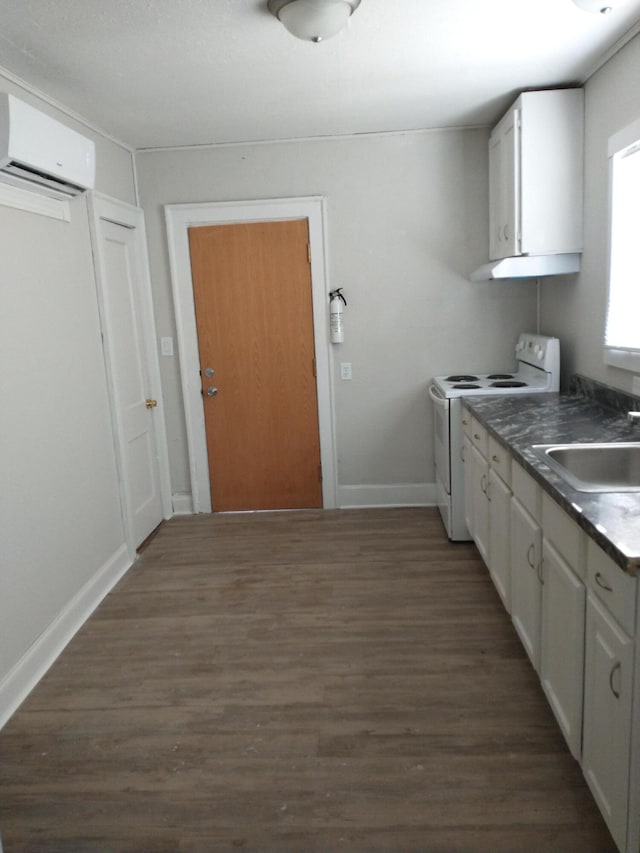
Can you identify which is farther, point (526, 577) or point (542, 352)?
point (542, 352)

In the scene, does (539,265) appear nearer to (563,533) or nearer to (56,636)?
(563,533)

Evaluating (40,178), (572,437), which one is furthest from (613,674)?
(40,178)

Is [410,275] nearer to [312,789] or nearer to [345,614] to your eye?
[345,614]

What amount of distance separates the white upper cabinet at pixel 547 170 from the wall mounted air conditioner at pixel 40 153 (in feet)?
6.99

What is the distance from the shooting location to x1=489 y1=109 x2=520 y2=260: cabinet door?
127 inches

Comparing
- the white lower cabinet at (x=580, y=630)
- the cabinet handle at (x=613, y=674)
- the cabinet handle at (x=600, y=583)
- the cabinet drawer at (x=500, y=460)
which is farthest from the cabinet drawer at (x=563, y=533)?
the cabinet drawer at (x=500, y=460)

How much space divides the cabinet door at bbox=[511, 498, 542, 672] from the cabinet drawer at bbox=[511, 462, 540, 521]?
31 millimetres

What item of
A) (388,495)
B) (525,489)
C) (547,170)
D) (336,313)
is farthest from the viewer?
(388,495)

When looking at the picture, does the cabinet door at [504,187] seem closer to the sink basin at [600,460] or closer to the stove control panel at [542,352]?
the stove control panel at [542,352]

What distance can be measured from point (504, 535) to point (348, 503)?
74.1 inches

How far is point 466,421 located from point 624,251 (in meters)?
1.14

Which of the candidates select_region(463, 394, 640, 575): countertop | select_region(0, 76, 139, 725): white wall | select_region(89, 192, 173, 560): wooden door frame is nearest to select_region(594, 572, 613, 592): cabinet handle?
select_region(463, 394, 640, 575): countertop

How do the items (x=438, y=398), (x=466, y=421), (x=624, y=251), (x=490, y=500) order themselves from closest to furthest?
(x=624, y=251) < (x=490, y=500) < (x=466, y=421) < (x=438, y=398)

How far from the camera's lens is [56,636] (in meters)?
2.71
